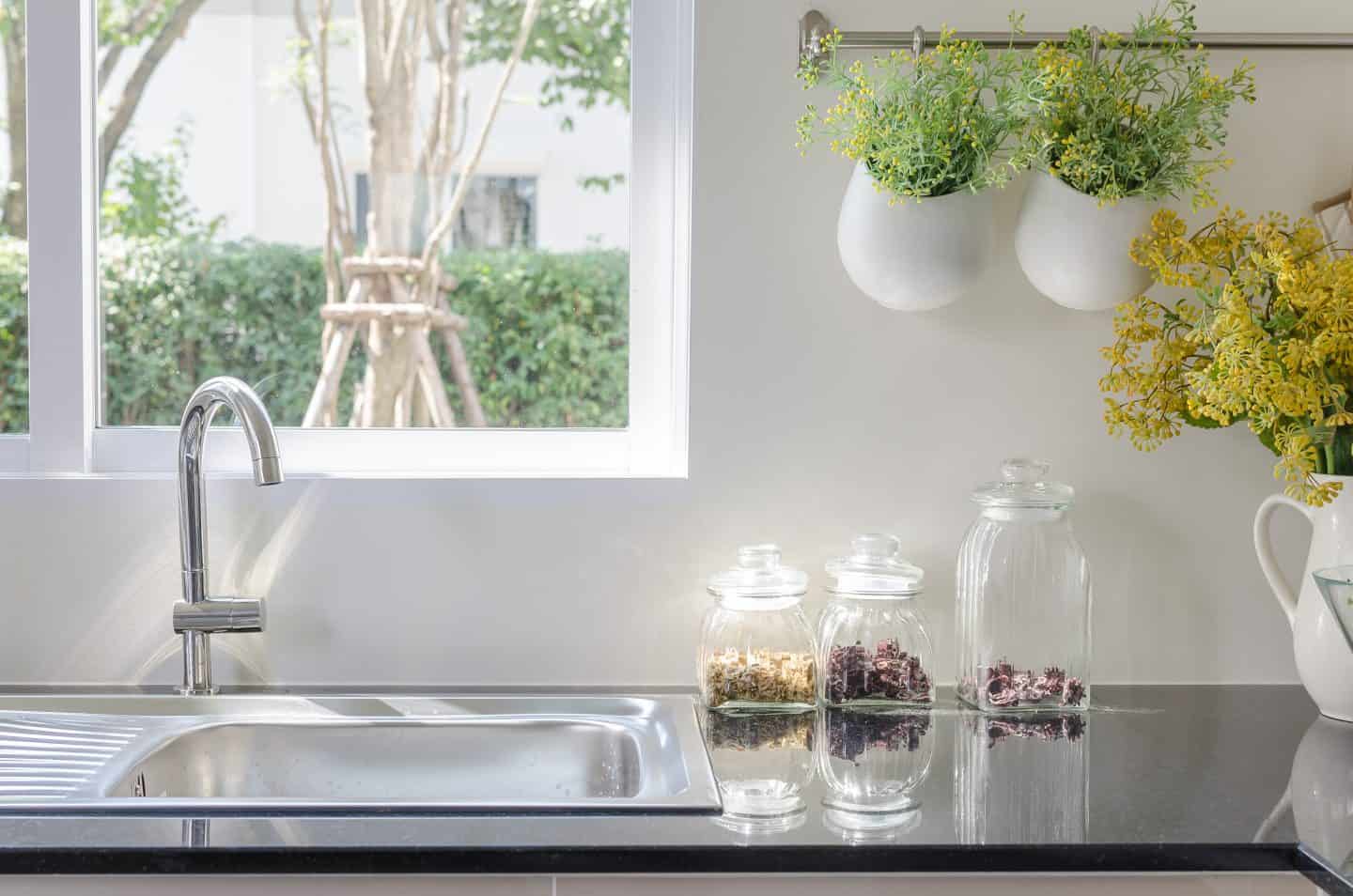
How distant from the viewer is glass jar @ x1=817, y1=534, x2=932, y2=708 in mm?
1459

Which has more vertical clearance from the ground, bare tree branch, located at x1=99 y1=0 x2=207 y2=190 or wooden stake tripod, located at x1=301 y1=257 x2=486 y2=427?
bare tree branch, located at x1=99 y1=0 x2=207 y2=190

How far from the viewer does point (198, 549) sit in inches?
57.6

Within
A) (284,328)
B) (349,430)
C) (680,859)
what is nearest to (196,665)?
(349,430)

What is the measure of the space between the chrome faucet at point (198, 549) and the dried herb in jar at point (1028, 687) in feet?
2.85

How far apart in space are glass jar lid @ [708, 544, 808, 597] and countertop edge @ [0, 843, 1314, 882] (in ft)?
1.50

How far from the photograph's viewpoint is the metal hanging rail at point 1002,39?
154cm

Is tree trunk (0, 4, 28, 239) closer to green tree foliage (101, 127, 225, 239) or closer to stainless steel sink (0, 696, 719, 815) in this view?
green tree foliage (101, 127, 225, 239)

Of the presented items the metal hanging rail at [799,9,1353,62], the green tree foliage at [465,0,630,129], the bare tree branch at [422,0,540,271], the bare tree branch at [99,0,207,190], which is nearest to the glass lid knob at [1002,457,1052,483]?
the metal hanging rail at [799,9,1353,62]

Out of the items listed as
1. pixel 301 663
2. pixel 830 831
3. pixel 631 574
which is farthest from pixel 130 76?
pixel 830 831

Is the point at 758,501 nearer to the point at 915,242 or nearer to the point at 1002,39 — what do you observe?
the point at 915,242

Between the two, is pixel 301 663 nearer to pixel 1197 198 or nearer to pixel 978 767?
pixel 978 767

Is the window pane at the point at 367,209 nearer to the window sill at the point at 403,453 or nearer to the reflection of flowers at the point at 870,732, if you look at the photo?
the window sill at the point at 403,453

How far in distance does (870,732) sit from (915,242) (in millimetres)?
561

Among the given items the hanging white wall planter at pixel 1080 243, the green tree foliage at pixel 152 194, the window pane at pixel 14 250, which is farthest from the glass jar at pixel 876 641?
the window pane at pixel 14 250
